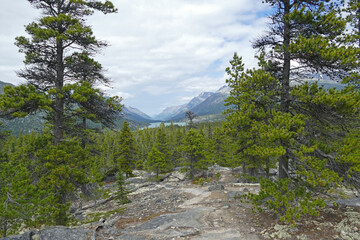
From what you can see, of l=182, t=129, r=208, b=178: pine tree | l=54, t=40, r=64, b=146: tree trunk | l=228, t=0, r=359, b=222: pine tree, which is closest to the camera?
l=228, t=0, r=359, b=222: pine tree

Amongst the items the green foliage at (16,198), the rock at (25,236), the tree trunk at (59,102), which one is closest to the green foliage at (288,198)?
the rock at (25,236)

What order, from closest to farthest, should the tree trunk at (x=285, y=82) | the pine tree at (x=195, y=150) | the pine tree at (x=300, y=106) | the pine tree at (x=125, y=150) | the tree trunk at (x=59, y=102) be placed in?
the pine tree at (x=300, y=106), the tree trunk at (x=285, y=82), the tree trunk at (x=59, y=102), the pine tree at (x=195, y=150), the pine tree at (x=125, y=150)

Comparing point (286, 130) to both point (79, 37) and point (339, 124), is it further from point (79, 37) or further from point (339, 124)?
point (79, 37)

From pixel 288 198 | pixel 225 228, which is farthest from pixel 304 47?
pixel 225 228

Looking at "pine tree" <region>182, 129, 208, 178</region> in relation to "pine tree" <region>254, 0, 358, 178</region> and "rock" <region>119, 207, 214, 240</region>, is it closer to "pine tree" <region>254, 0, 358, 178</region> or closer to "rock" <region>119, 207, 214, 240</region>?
"rock" <region>119, 207, 214, 240</region>

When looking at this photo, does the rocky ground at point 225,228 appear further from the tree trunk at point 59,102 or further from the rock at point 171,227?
the tree trunk at point 59,102

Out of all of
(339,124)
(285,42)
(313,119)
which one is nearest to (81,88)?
(285,42)

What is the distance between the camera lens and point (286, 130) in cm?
652

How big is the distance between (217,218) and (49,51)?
1309 centimetres

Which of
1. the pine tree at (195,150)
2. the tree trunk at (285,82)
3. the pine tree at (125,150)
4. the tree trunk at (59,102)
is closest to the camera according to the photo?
the tree trunk at (285,82)

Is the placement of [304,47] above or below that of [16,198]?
above

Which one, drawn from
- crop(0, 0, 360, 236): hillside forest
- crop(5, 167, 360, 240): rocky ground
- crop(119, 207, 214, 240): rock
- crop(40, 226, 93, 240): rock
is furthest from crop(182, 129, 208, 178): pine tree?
crop(40, 226, 93, 240): rock

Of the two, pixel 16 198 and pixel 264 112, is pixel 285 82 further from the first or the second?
pixel 16 198

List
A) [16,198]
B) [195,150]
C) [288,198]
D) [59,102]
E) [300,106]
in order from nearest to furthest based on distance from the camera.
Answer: [288,198] < [16,198] < [300,106] < [59,102] < [195,150]
